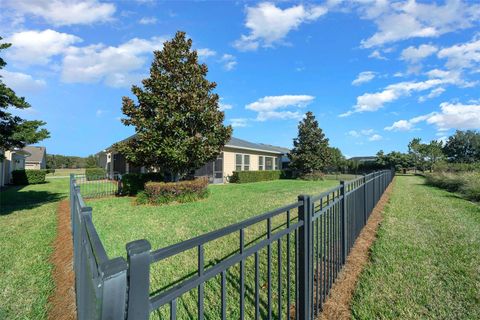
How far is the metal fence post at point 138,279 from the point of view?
1.04 metres

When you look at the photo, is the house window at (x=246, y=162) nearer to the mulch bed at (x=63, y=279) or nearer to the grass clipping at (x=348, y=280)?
the mulch bed at (x=63, y=279)

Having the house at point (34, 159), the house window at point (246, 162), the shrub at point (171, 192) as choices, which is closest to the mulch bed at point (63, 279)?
the shrub at point (171, 192)

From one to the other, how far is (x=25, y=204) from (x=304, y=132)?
21481mm

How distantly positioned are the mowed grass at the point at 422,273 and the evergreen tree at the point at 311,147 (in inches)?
734

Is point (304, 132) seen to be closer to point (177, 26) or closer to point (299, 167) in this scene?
point (299, 167)

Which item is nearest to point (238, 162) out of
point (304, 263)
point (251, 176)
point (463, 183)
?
point (251, 176)

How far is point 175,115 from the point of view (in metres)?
10.5

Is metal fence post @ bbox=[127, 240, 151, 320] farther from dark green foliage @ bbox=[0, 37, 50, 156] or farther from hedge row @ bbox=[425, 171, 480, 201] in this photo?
hedge row @ bbox=[425, 171, 480, 201]

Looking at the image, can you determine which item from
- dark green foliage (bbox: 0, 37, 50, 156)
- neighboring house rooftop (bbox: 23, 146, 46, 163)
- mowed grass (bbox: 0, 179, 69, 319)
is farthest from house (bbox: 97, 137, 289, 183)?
neighboring house rooftop (bbox: 23, 146, 46, 163)

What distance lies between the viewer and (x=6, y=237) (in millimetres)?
6332

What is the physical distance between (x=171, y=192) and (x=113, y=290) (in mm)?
9951

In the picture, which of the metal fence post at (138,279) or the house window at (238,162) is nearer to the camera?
the metal fence post at (138,279)

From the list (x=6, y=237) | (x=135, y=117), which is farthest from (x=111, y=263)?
(x=135, y=117)

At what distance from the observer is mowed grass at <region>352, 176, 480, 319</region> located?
10.2ft
